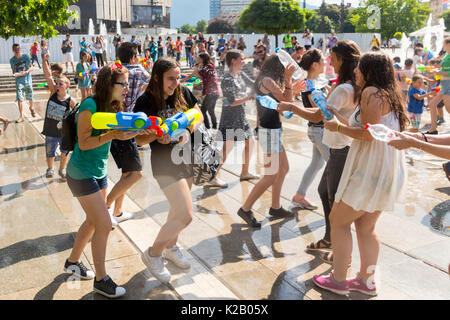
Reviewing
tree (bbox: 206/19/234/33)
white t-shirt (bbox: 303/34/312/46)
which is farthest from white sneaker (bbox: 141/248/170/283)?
tree (bbox: 206/19/234/33)

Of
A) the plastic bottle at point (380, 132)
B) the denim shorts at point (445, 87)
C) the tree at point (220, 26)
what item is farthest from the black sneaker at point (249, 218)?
the tree at point (220, 26)

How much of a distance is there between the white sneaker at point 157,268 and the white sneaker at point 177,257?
0.28 meters

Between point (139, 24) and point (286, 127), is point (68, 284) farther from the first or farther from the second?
point (139, 24)

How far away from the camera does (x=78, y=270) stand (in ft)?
12.0

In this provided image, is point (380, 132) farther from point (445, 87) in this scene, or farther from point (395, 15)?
point (395, 15)

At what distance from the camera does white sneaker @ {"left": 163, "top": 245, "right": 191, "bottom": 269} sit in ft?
12.6

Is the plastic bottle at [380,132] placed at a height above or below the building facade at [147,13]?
below

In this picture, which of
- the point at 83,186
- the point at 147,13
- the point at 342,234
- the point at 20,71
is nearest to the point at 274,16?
the point at 147,13

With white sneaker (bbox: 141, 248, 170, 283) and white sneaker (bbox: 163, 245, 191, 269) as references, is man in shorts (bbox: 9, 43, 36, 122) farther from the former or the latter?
white sneaker (bbox: 141, 248, 170, 283)

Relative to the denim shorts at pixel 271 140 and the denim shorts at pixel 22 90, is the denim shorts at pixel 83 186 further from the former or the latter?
the denim shorts at pixel 22 90

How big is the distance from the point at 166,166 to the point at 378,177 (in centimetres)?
163

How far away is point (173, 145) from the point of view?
11.6ft

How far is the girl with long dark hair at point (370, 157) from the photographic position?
3000mm
